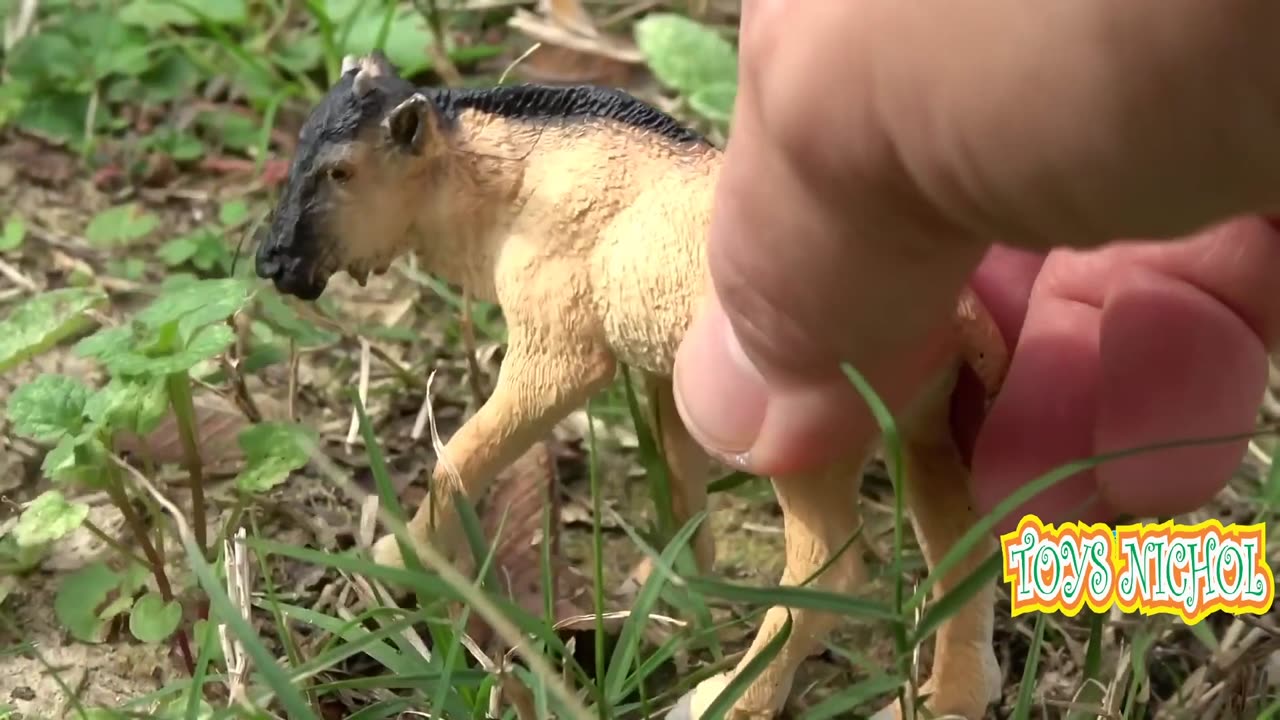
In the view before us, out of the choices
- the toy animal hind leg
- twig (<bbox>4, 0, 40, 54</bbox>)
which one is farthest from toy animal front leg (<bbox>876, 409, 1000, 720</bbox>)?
twig (<bbox>4, 0, 40, 54</bbox>)

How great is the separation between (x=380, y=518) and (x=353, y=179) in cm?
34

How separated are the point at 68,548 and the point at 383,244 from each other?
48 cm

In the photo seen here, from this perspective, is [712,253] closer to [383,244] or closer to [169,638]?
[383,244]

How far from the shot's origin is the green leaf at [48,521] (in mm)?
962

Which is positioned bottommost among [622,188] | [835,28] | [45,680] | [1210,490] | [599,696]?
[45,680]

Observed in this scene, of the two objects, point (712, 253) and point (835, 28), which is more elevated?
point (835, 28)

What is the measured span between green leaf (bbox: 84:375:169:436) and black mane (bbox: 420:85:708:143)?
0.33 meters

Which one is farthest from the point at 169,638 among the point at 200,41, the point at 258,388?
the point at 200,41

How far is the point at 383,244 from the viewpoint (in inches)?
39.5

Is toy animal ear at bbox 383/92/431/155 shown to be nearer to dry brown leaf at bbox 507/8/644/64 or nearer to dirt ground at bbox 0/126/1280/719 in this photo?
dirt ground at bbox 0/126/1280/719

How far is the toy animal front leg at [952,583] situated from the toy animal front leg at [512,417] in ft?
0.88

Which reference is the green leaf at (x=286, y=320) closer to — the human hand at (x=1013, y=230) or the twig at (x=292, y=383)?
the twig at (x=292, y=383)

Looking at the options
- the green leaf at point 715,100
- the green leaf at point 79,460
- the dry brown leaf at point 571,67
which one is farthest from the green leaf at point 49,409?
the dry brown leaf at point 571,67

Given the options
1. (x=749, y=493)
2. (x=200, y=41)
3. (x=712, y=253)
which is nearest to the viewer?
(x=712, y=253)
